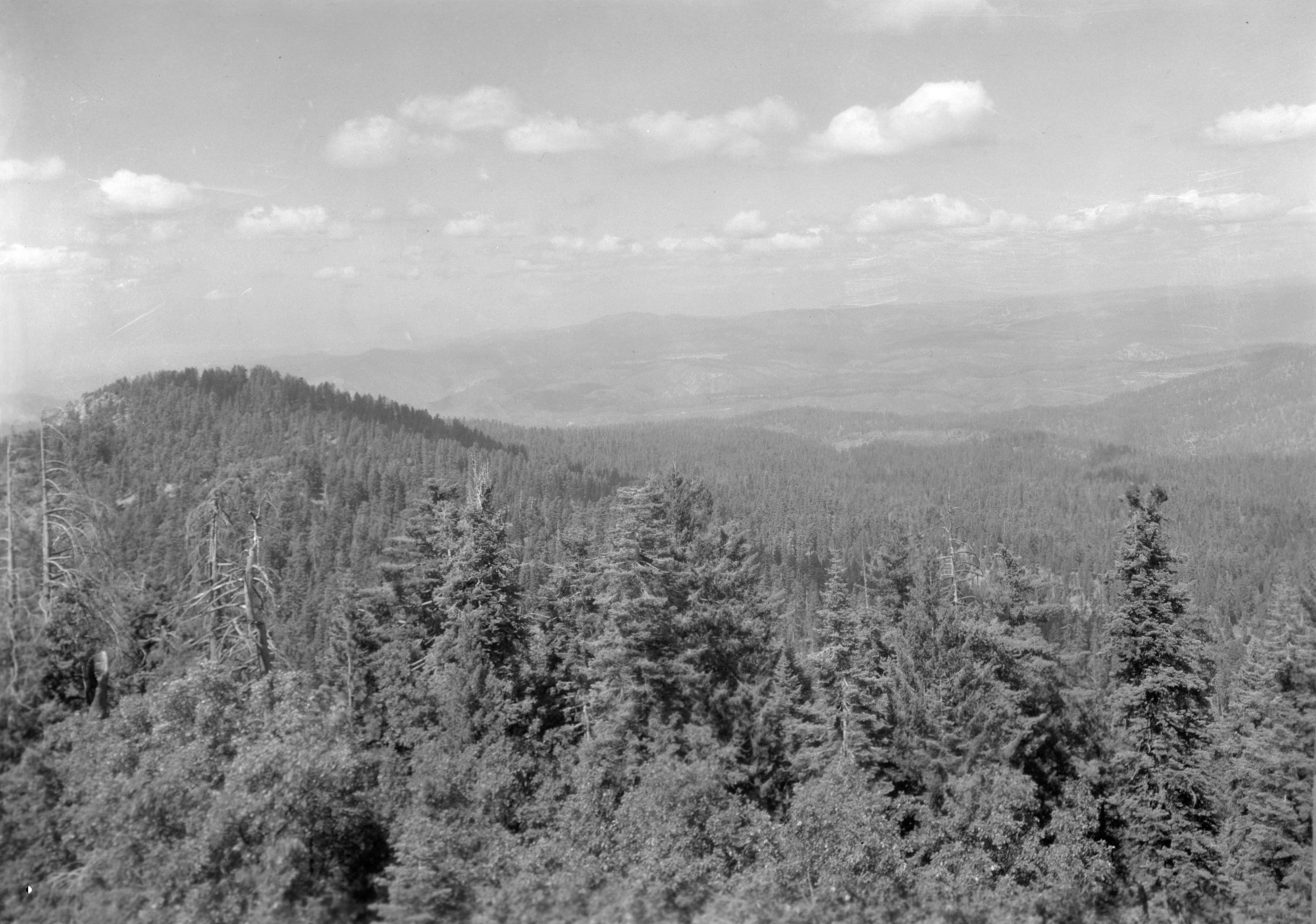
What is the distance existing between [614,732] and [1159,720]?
11.5 meters

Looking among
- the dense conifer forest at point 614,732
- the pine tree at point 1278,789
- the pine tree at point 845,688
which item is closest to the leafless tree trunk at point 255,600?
the dense conifer forest at point 614,732

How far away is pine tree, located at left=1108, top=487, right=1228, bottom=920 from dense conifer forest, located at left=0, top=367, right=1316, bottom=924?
81 millimetres

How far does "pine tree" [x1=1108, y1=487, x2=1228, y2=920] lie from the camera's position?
1941cm

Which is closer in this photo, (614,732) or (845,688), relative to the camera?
A: (614,732)

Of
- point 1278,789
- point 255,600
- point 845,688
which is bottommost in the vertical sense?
point 1278,789

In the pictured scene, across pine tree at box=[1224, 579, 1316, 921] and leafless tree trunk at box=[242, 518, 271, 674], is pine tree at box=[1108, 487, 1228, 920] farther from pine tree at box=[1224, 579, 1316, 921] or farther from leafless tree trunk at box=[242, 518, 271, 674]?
leafless tree trunk at box=[242, 518, 271, 674]

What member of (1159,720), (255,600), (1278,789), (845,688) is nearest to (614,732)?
(845,688)

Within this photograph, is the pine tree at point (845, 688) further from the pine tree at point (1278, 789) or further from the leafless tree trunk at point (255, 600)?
the leafless tree trunk at point (255, 600)

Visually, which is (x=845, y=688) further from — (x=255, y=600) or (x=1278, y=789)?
(x=255, y=600)

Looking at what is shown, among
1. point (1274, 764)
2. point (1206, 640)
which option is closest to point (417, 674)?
point (1274, 764)

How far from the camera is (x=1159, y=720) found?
774 inches

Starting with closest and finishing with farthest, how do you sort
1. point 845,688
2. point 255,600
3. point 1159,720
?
point 255,600
point 1159,720
point 845,688

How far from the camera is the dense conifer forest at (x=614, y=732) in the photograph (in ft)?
37.3

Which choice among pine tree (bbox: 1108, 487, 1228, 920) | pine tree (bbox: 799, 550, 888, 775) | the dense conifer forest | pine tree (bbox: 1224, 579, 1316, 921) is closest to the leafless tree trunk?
the dense conifer forest
